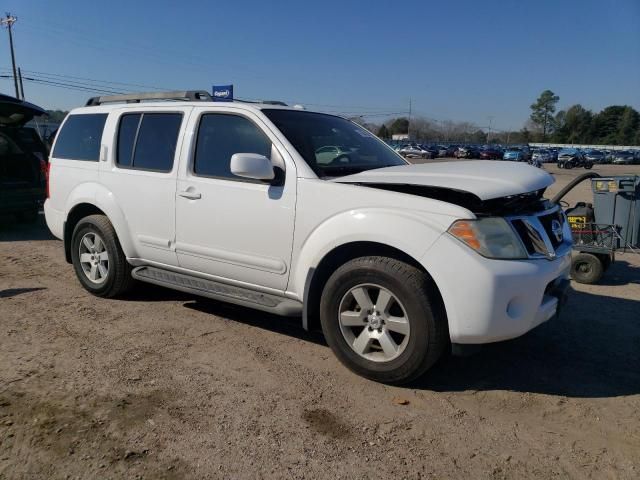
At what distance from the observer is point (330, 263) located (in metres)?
3.65

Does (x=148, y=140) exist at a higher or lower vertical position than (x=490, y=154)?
higher

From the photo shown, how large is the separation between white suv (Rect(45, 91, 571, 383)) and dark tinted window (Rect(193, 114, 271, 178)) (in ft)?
0.04

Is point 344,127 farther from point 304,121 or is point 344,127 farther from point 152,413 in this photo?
point 152,413

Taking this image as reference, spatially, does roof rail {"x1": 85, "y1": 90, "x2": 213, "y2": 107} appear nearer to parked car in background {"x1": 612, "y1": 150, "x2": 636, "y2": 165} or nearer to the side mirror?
the side mirror

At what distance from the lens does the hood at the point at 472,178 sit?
125 inches

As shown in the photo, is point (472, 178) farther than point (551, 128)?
No

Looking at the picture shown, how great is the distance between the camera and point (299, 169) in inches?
146

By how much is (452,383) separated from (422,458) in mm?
921

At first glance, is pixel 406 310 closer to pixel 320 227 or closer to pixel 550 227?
pixel 320 227

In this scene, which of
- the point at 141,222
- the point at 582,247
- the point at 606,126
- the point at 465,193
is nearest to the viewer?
the point at 465,193

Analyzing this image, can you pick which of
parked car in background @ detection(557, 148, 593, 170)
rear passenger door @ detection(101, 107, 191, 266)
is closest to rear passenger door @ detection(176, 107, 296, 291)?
rear passenger door @ detection(101, 107, 191, 266)

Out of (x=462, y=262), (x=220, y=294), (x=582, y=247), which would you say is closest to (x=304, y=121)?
(x=220, y=294)

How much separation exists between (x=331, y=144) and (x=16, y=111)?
23.2 feet

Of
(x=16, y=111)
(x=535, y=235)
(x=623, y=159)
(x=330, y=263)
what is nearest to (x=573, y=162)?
(x=623, y=159)
